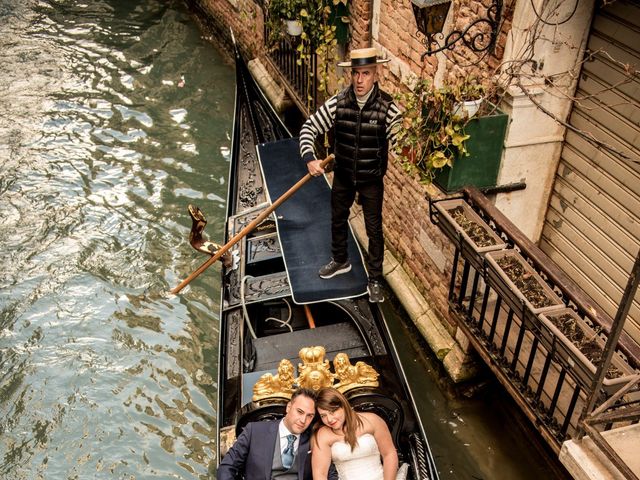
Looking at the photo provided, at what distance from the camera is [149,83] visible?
673 cm

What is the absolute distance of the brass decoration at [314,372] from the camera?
237cm

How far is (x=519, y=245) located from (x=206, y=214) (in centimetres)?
284

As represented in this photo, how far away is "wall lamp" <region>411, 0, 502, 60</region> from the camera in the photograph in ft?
8.83

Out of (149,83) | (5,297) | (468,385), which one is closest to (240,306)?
(468,385)

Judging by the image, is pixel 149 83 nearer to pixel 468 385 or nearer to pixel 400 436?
pixel 468 385

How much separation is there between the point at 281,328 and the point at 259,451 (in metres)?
1.21

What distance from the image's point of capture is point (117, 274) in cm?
443

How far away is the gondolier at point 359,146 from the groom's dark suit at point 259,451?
1.11 metres

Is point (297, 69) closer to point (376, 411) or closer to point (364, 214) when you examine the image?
point (364, 214)

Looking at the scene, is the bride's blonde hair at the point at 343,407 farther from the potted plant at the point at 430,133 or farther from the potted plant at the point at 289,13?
the potted plant at the point at 289,13

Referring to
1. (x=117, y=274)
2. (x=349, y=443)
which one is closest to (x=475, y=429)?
(x=349, y=443)

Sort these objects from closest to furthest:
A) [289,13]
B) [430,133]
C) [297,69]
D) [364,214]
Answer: [430,133] → [364,214] → [289,13] → [297,69]

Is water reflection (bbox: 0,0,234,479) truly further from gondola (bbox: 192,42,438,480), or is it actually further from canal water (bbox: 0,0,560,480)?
gondola (bbox: 192,42,438,480)

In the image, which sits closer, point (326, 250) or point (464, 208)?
point (464, 208)
